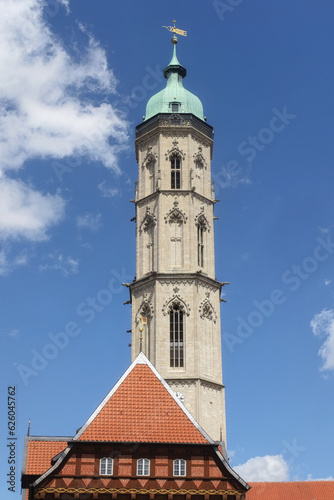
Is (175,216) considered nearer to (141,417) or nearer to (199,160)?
(199,160)

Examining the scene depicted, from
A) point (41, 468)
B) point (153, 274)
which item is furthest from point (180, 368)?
point (41, 468)

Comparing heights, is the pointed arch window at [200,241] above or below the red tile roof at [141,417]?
above

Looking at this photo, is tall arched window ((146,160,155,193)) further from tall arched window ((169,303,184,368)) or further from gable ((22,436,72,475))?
gable ((22,436,72,475))

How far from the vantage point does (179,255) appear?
7044 centimetres

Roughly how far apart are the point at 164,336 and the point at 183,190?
1334 cm

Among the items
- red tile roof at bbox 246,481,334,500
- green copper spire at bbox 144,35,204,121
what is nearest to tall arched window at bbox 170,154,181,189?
green copper spire at bbox 144,35,204,121

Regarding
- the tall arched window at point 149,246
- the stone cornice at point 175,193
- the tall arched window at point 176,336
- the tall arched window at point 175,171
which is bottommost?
the tall arched window at point 176,336

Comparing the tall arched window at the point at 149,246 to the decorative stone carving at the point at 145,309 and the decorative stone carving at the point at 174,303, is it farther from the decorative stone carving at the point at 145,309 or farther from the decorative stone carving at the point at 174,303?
the decorative stone carving at the point at 174,303

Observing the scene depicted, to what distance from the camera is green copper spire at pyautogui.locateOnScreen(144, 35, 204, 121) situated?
252 feet

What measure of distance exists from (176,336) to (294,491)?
1562cm

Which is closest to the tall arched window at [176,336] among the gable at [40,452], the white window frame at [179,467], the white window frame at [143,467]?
the gable at [40,452]

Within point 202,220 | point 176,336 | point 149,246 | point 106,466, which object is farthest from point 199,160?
point 106,466

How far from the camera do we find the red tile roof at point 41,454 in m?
43.8

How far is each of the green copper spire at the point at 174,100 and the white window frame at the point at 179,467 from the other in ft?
140
